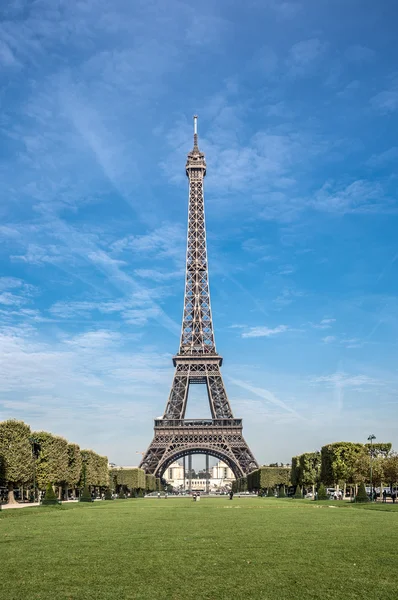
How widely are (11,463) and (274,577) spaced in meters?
50.7

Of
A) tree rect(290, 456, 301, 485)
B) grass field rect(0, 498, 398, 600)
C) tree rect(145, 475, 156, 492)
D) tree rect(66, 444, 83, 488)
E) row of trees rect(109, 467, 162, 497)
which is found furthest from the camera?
tree rect(145, 475, 156, 492)

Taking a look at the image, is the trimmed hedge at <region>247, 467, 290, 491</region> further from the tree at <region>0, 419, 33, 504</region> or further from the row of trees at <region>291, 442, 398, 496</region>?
the tree at <region>0, 419, 33, 504</region>

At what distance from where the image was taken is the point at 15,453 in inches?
2324

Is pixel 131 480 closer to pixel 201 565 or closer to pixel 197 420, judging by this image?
pixel 197 420

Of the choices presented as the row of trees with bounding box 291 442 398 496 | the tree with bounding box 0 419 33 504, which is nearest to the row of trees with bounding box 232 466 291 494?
the row of trees with bounding box 291 442 398 496

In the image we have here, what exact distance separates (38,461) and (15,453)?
8.54 m

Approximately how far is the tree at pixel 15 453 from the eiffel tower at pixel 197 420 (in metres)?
Result: 44.1

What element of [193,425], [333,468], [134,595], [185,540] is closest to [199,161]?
[193,425]

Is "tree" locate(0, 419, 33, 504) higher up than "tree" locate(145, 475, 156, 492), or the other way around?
"tree" locate(0, 419, 33, 504)

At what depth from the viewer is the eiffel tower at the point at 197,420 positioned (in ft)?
342

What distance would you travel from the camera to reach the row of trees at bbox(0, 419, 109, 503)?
5884 centimetres

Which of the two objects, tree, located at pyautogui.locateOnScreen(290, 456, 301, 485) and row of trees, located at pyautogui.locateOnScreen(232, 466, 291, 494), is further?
row of trees, located at pyautogui.locateOnScreen(232, 466, 291, 494)

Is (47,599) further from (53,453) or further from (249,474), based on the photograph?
(249,474)

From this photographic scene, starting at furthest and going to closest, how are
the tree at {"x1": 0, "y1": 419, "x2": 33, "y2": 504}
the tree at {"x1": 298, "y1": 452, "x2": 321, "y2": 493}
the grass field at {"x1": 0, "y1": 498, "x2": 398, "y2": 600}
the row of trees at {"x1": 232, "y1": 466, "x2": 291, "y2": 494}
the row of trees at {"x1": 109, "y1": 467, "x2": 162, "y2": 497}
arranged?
the row of trees at {"x1": 232, "y1": 466, "x2": 291, "y2": 494}, the row of trees at {"x1": 109, "y1": 467, "x2": 162, "y2": 497}, the tree at {"x1": 298, "y1": 452, "x2": 321, "y2": 493}, the tree at {"x1": 0, "y1": 419, "x2": 33, "y2": 504}, the grass field at {"x1": 0, "y1": 498, "x2": 398, "y2": 600}
